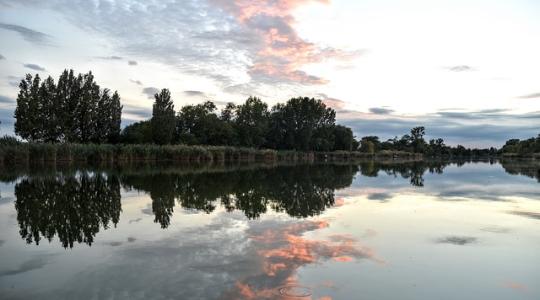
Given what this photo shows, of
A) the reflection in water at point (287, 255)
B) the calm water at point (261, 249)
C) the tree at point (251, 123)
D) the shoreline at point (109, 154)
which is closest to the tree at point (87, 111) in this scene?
the shoreline at point (109, 154)

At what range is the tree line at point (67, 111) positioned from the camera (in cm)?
4997

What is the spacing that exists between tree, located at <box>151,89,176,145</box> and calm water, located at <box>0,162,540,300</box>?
4548 centimetres

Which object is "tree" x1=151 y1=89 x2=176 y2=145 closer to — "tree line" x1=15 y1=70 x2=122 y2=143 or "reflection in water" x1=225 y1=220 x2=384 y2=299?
"tree line" x1=15 y1=70 x2=122 y2=143

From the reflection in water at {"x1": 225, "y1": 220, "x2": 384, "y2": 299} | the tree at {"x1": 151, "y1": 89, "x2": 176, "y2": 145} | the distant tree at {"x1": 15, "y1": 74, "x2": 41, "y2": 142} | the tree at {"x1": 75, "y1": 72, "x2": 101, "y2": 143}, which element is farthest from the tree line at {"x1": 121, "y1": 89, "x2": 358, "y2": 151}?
the reflection in water at {"x1": 225, "y1": 220, "x2": 384, "y2": 299}

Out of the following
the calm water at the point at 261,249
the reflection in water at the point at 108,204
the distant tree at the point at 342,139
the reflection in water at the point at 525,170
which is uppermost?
the distant tree at the point at 342,139

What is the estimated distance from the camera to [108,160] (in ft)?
139

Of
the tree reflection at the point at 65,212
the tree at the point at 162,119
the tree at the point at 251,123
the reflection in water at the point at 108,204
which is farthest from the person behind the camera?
the tree at the point at 251,123

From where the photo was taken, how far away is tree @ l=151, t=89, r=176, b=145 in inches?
2277

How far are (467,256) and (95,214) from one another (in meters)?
8.13

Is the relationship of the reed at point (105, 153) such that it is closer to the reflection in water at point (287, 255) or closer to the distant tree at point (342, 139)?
the reflection in water at point (287, 255)

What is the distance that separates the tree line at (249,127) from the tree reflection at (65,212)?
43802 mm

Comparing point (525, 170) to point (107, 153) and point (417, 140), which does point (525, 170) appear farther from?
point (417, 140)

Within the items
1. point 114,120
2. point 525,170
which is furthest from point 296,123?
point 525,170

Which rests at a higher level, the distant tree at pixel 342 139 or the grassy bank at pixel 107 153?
the distant tree at pixel 342 139
